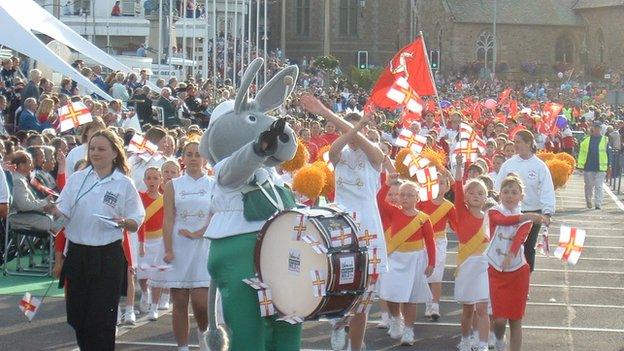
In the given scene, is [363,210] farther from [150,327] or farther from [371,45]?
[371,45]

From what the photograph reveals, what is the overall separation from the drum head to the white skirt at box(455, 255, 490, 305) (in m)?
3.64

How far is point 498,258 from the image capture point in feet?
33.6

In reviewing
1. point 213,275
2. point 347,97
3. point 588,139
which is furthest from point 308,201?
point 347,97

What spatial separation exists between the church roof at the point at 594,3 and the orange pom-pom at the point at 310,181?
259 feet

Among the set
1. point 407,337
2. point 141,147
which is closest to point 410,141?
point 141,147

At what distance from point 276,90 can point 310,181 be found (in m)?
3.97

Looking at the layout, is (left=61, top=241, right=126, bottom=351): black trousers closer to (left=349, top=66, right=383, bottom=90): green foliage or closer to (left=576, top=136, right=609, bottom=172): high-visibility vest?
(left=576, top=136, right=609, bottom=172): high-visibility vest

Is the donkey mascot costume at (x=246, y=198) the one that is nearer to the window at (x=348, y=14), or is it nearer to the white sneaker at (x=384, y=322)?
the white sneaker at (x=384, y=322)

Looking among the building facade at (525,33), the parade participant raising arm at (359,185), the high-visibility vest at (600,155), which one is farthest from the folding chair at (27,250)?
the building facade at (525,33)

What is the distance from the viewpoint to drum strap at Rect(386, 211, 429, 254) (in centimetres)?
1162

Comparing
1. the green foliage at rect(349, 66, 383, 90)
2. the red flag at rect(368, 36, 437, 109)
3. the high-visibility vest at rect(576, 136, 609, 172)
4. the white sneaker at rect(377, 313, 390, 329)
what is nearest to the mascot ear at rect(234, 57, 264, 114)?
the white sneaker at rect(377, 313, 390, 329)

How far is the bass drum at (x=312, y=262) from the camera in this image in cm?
724

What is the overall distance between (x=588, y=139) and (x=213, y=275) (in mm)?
22006

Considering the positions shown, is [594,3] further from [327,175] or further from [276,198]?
[276,198]
